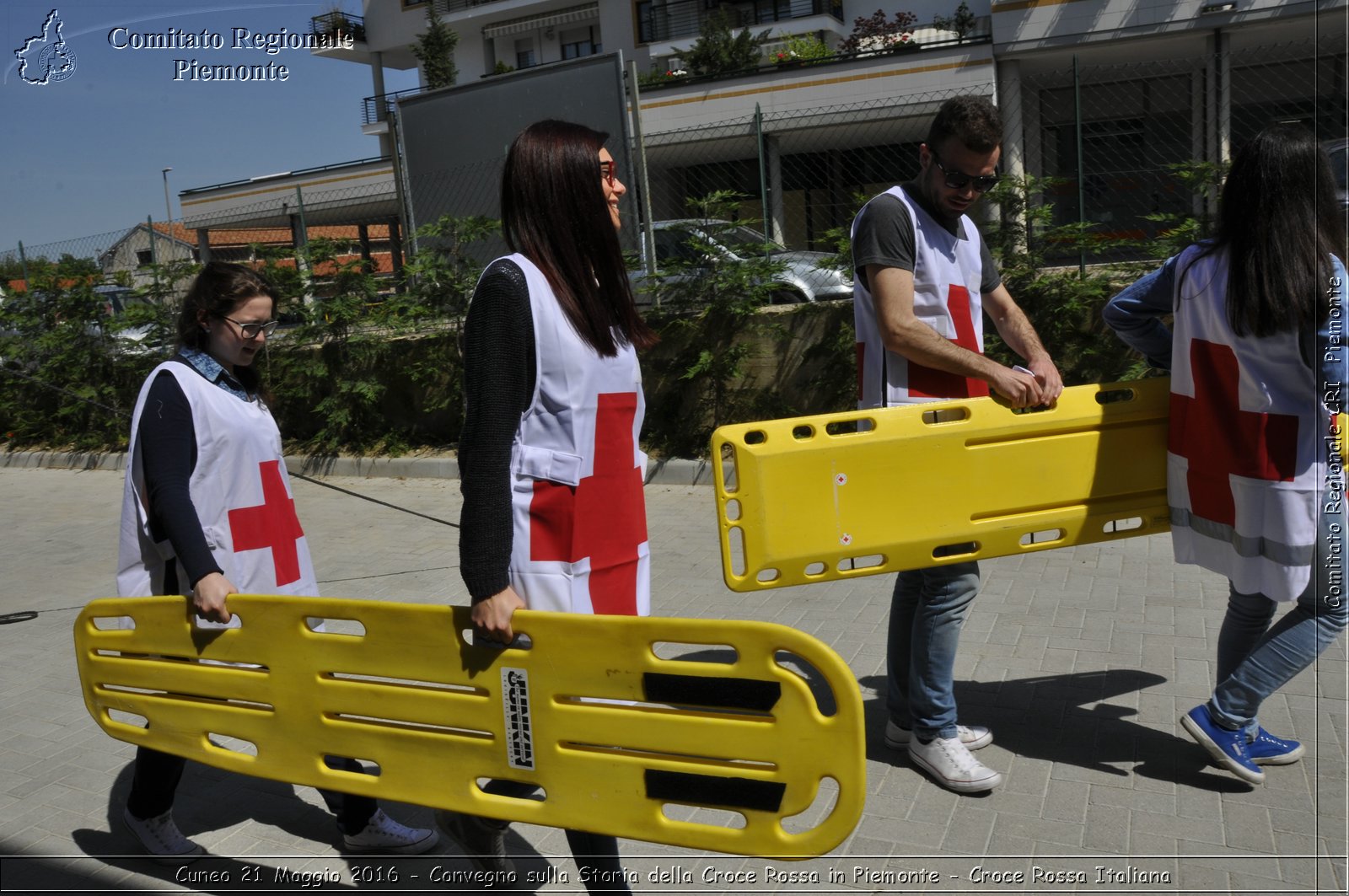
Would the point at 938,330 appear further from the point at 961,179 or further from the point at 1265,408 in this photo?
the point at 1265,408

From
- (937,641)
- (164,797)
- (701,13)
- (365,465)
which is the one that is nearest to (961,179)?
(937,641)

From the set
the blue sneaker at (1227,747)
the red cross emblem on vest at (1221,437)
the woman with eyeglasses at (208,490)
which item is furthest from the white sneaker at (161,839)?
the red cross emblem on vest at (1221,437)

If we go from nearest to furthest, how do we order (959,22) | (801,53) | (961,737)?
(961,737) < (801,53) < (959,22)

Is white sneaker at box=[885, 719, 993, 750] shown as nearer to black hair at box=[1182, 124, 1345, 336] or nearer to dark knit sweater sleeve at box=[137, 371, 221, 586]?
black hair at box=[1182, 124, 1345, 336]

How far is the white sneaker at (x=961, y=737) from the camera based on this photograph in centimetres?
355

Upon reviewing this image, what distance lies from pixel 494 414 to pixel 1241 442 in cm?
210

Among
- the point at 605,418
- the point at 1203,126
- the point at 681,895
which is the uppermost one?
the point at 1203,126

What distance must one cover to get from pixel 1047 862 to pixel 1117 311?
1697mm

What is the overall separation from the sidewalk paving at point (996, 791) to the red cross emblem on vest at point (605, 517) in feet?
3.53

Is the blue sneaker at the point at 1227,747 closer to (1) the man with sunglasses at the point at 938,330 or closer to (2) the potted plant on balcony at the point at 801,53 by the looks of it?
(1) the man with sunglasses at the point at 938,330

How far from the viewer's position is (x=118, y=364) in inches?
481

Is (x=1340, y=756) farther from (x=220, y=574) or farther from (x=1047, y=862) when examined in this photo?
(x=220, y=574)

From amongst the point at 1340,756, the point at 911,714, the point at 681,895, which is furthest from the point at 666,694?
the point at 1340,756

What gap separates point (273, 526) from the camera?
3051 mm
